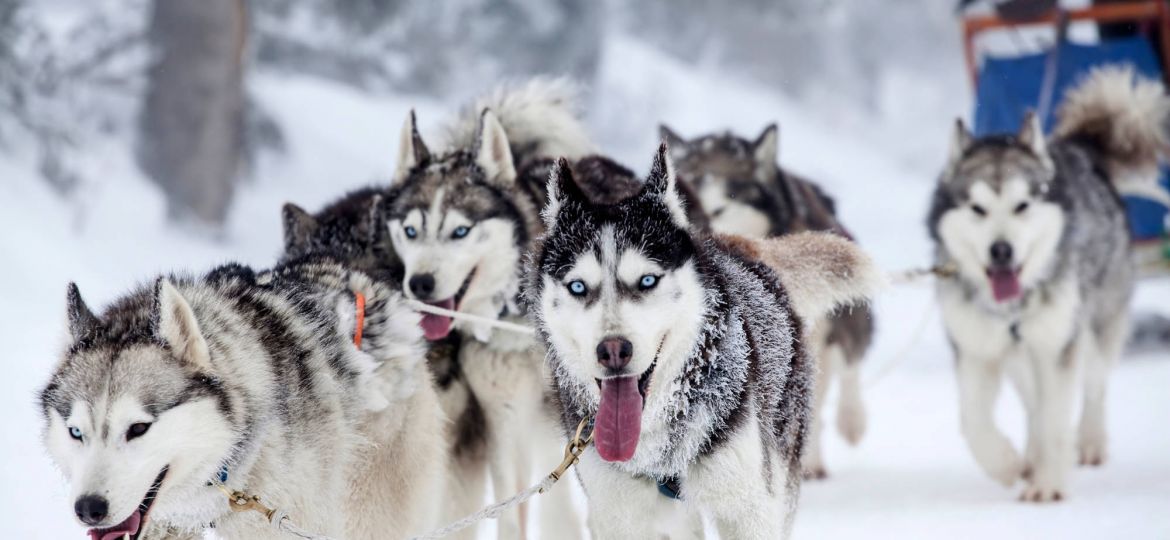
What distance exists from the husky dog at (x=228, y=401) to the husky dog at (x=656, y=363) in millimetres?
527

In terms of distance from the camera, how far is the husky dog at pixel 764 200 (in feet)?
16.6

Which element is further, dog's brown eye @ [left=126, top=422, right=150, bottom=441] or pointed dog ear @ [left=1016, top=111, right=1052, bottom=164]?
pointed dog ear @ [left=1016, top=111, right=1052, bottom=164]

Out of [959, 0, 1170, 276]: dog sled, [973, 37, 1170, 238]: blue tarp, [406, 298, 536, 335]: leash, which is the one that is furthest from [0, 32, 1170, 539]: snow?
[973, 37, 1170, 238]: blue tarp

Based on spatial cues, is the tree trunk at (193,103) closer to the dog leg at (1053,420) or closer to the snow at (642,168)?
the snow at (642,168)

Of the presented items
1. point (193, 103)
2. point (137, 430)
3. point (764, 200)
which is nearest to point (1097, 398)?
point (764, 200)

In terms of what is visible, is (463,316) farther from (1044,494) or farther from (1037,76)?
(1037,76)

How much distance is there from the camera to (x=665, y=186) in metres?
2.58

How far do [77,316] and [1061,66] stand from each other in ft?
21.8

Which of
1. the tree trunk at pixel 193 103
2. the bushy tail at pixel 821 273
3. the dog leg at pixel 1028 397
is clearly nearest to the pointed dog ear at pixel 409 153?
the bushy tail at pixel 821 273

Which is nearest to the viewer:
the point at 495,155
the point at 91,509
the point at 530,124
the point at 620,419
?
the point at 91,509

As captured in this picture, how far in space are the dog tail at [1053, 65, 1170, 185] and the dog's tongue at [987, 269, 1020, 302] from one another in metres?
1.28

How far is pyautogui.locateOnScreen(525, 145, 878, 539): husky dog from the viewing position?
2.42 metres

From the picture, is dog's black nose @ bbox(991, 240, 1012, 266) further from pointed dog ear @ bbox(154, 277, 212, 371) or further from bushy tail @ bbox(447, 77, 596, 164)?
pointed dog ear @ bbox(154, 277, 212, 371)

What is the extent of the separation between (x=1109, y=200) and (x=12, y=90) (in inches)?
307
